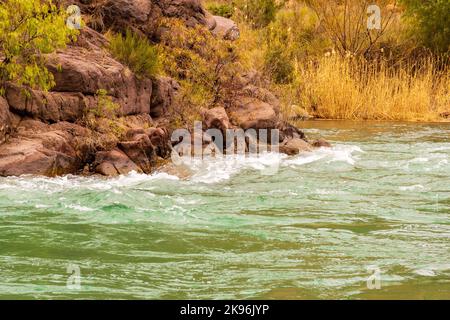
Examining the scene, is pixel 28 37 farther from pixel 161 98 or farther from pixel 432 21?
pixel 432 21

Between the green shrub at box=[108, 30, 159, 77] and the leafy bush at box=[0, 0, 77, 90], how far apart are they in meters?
2.47

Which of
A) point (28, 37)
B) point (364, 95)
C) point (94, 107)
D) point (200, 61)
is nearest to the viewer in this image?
point (28, 37)

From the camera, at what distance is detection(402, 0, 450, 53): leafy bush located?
2502 centimetres

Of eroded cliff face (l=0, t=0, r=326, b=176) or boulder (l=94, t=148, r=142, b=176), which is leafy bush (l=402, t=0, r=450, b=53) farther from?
boulder (l=94, t=148, r=142, b=176)

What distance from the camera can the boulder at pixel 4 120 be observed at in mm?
11664

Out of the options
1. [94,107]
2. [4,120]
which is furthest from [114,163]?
[4,120]

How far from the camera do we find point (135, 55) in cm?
1463

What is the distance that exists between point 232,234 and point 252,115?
7.21 m

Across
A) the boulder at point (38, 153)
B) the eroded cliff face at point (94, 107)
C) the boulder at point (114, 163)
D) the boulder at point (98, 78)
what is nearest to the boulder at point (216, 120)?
the eroded cliff face at point (94, 107)

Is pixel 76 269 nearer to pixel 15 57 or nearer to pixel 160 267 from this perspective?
pixel 160 267

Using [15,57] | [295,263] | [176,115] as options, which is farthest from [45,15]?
[295,263]

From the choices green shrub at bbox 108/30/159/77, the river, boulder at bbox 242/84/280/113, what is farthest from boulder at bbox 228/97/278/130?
the river

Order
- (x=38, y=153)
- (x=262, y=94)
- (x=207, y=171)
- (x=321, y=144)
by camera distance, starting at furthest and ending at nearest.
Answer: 1. (x=262, y=94)
2. (x=321, y=144)
3. (x=207, y=171)
4. (x=38, y=153)

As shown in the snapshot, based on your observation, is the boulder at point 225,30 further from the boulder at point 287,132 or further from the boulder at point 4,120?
the boulder at point 4,120
